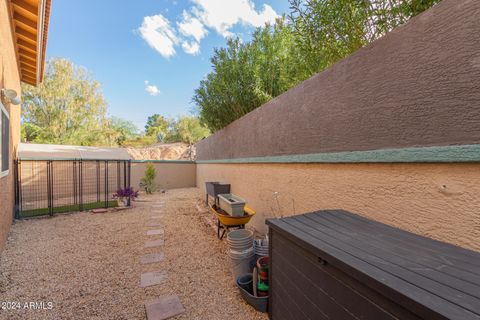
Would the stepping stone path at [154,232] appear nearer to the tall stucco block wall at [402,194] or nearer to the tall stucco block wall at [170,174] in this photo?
the tall stucco block wall at [402,194]

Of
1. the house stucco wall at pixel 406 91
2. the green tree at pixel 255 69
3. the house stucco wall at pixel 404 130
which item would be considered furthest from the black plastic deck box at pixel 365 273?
the green tree at pixel 255 69

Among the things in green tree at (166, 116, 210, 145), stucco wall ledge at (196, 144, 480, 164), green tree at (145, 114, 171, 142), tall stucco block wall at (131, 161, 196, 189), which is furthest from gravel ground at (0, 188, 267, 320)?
green tree at (145, 114, 171, 142)

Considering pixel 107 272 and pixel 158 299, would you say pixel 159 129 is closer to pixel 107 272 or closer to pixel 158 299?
pixel 107 272

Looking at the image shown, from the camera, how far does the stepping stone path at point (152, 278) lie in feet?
9.49

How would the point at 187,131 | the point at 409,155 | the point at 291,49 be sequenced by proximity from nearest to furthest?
the point at 409,155 → the point at 291,49 → the point at 187,131

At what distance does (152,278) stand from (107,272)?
81 cm

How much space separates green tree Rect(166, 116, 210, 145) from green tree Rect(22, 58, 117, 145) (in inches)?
454

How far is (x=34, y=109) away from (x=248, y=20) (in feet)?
62.7

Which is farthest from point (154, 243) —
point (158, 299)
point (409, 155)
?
point (409, 155)

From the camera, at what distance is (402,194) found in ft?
6.01

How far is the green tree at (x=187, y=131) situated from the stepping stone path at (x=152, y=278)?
24029 millimetres

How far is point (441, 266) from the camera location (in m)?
1.08

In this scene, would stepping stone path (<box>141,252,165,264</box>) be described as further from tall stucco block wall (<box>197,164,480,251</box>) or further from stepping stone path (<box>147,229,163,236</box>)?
tall stucco block wall (<box>197,164,480,251</box>)

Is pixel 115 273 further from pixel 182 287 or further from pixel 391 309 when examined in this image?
Result: pixel 391 309
